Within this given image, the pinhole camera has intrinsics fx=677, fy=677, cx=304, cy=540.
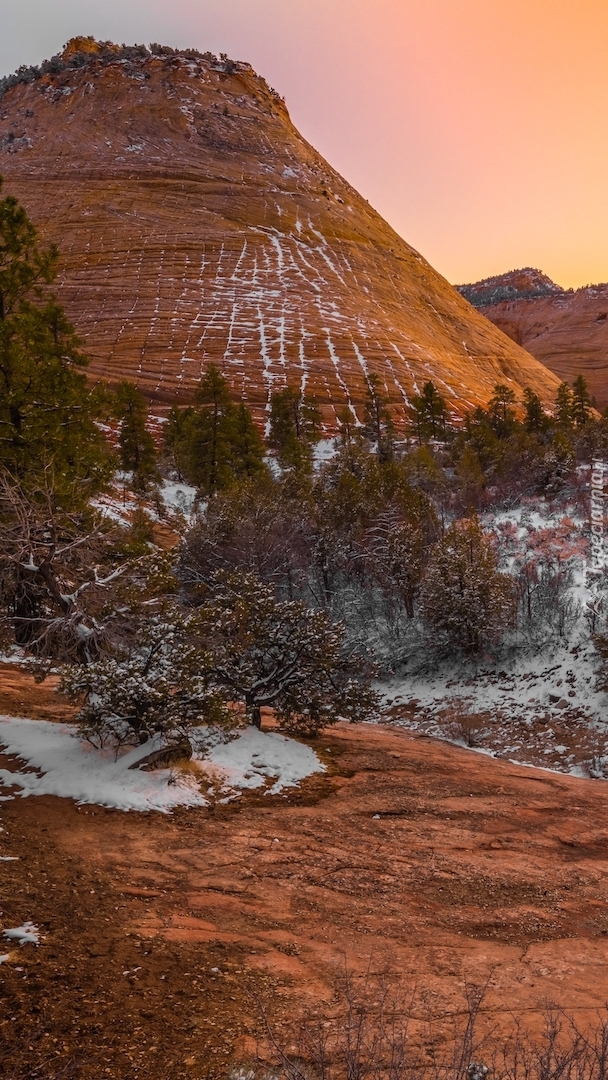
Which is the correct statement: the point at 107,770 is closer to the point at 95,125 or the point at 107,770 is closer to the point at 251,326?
the point at 251,326

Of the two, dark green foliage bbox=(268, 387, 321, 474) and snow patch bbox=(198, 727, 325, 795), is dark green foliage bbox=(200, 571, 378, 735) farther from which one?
dark green foliage bbox=(268, 387, 321, 474)

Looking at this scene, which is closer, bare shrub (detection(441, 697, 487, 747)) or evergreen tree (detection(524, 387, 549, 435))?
bare shrub (detection(441, 697, 487, 747))

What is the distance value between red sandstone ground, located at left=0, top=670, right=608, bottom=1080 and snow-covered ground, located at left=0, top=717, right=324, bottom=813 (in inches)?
15.7

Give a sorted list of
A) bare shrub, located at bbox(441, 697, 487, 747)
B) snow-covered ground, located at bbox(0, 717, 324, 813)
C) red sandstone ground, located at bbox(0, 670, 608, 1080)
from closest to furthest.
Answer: red sandstone ground, located at bbox(0, 670, 608, 1080) < snow-covered ground, located at bbox(0, 717, 324, 813) < bare shrub, located at bbox(441, 697, 487, 747)

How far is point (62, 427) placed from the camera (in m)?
13.0

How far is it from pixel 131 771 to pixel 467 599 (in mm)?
11321

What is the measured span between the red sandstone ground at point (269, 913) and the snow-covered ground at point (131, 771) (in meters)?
0.40

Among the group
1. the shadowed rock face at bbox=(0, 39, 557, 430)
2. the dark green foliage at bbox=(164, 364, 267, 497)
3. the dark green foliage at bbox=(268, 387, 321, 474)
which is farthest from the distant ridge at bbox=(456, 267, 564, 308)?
the dark green foliage at bbox=(164, 364, 267, 497)

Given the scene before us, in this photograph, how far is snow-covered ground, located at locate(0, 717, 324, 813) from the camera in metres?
9.23

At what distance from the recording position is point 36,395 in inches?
500

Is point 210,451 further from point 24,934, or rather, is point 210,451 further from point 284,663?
point 24,934

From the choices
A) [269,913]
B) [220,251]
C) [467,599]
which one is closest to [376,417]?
[467,599]

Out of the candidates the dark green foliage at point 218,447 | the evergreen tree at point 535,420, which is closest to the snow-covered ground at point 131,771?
the dark green foliage at point 218,447

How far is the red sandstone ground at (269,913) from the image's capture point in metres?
4.57
